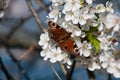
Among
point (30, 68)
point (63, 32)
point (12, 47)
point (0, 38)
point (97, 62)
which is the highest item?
point (63, 32)

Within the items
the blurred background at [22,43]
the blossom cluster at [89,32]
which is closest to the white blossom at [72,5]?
the blossom cluster at [89,32]

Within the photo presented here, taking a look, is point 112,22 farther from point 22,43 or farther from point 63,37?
point 22,43

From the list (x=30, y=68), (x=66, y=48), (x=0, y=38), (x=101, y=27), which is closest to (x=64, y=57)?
(x=66, y=48)

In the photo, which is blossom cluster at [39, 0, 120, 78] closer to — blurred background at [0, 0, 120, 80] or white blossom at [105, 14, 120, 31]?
white blossom at [105, 14, 120, 31]

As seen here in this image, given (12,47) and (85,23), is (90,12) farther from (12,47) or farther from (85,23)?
(12,47)

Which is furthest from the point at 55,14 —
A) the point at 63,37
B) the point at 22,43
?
the point at 22,43
